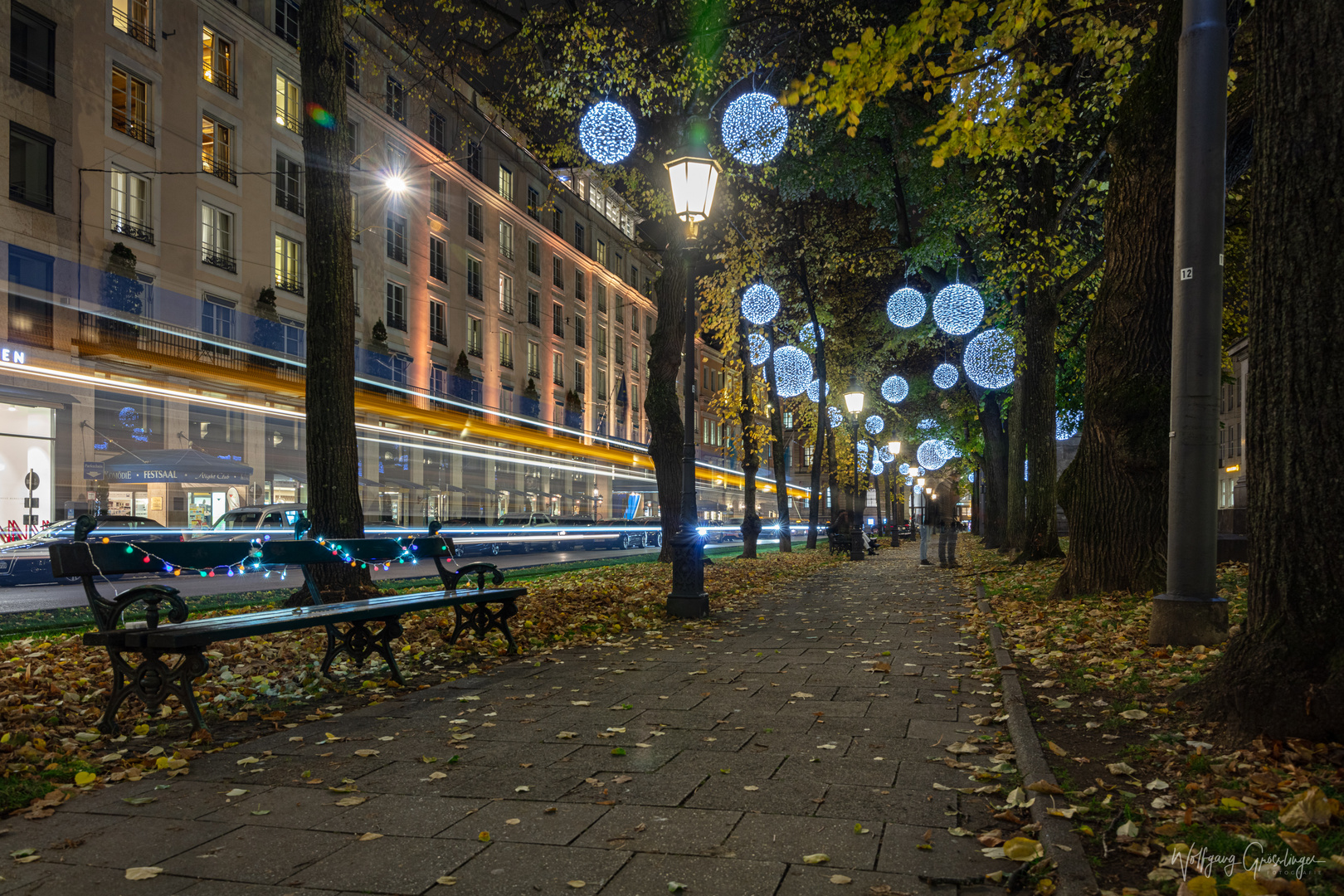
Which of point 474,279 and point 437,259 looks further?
point 474,279

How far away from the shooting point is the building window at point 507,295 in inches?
1939

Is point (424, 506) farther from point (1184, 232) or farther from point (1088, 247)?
point (1184, 232)

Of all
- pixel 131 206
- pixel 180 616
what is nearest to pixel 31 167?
pixel 131 206

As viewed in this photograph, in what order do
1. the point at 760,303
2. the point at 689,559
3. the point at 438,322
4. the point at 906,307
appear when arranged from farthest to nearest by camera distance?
the point at 438,322, the point at 906,307, the point at 760,303, the point at 689,559

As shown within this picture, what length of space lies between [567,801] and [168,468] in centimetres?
1556

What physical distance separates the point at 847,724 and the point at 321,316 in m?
7.04

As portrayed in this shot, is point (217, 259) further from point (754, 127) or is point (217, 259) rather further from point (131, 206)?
point (754, 127)

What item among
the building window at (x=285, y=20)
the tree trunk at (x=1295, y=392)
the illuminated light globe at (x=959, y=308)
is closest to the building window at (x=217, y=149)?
the building window at (x=285, y=20)

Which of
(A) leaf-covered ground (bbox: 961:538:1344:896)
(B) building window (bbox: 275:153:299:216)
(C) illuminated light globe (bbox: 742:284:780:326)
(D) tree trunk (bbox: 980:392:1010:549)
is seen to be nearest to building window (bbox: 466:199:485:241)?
(B) building window (bbox: 275:153:299:216)

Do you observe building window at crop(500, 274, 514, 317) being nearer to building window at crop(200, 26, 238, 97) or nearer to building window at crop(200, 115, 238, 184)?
building window at crop(200, 115, 238, 184)

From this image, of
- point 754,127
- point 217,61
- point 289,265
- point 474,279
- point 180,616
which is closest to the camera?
point 180,616

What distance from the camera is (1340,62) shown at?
4.27 metres

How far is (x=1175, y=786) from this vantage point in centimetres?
389

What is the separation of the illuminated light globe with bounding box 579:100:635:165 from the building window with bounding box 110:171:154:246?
61.4ft
